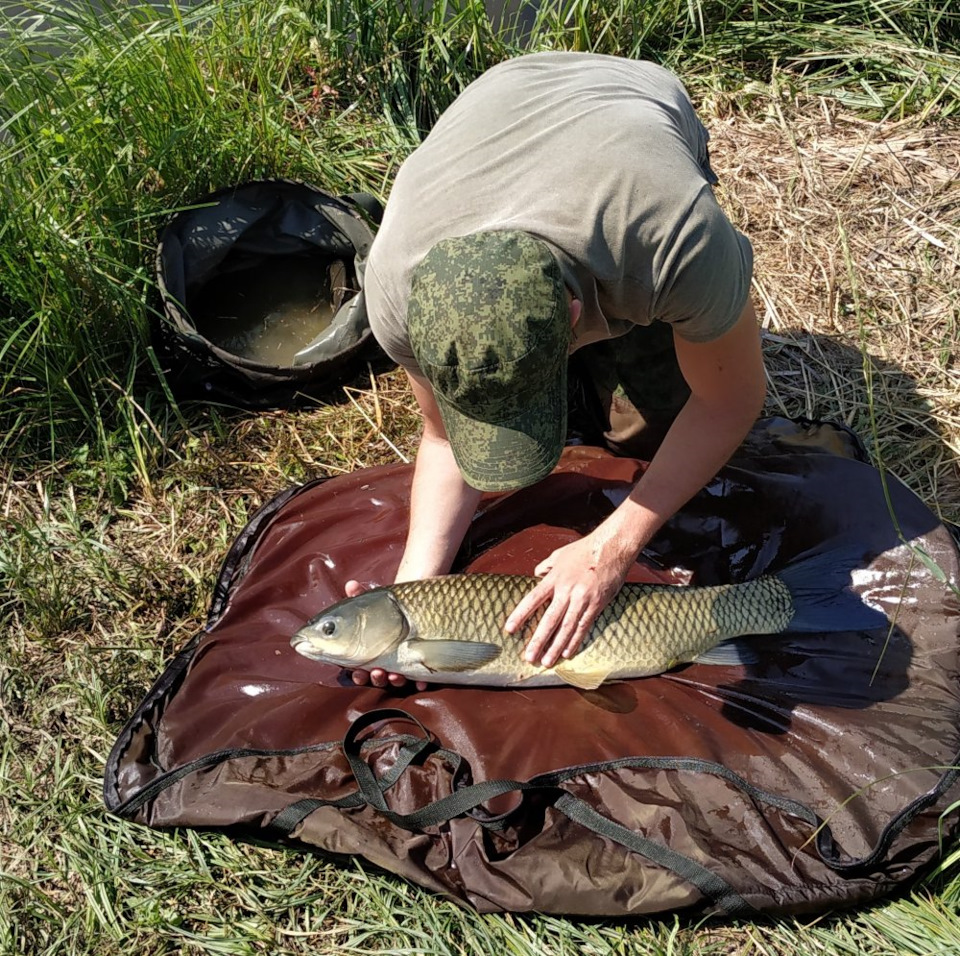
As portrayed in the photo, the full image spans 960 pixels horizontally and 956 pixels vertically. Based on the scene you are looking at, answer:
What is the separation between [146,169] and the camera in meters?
3.22

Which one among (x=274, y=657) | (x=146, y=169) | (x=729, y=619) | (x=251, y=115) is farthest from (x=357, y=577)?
(x=251, y=115)

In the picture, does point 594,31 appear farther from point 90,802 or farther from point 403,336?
point 90,802

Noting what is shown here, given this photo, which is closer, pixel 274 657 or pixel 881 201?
pixel 274 657

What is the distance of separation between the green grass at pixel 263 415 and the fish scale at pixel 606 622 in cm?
53

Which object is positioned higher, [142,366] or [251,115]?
[251,115]

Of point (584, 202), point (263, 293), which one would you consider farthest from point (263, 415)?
point (584, 202)

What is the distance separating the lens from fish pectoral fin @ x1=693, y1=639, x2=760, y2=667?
2314mm

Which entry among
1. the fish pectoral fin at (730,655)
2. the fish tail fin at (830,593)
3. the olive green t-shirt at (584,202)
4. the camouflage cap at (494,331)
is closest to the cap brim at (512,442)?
the camouflage cap at (494,331)

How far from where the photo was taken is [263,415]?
10.6ft

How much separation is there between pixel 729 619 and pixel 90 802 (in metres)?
1.56

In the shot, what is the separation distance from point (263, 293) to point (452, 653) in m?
1.81

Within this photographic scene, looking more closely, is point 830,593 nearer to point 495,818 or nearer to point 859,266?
point 495,818

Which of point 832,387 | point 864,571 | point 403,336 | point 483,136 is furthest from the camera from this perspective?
point 832,387

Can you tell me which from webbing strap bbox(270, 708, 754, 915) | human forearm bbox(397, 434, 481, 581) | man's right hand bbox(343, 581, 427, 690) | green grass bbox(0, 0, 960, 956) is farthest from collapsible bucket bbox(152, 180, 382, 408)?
webbing strap bbox(270, 708, 754, 915)
